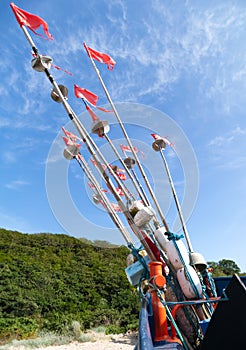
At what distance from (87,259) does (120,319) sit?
1139cm

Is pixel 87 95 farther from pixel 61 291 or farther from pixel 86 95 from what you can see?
pixel 61 291

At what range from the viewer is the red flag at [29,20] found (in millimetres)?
3420

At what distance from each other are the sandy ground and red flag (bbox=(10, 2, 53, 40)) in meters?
8.61

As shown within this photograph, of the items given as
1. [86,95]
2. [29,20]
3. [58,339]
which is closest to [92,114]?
[86,95]

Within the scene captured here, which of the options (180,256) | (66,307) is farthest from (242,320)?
(66,307)

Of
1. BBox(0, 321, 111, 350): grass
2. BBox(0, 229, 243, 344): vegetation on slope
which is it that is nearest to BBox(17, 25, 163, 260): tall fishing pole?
BBox(0, 229, 243, 344): vegetation on slope

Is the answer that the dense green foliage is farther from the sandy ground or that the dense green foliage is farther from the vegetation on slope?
the sandy ground

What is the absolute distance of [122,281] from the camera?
59.3ft

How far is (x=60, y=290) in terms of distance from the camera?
16703 millimetres

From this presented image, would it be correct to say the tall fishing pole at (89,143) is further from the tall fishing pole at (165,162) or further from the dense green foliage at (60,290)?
the dense green foliage at (60,290)

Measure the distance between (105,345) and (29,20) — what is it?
931cm

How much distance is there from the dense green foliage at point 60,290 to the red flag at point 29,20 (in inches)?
454

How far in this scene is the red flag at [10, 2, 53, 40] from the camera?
342 centimetres

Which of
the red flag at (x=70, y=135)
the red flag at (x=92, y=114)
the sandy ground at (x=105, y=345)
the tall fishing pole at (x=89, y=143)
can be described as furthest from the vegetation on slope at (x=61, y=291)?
the tall fishing pole at (x=89, y=143)
